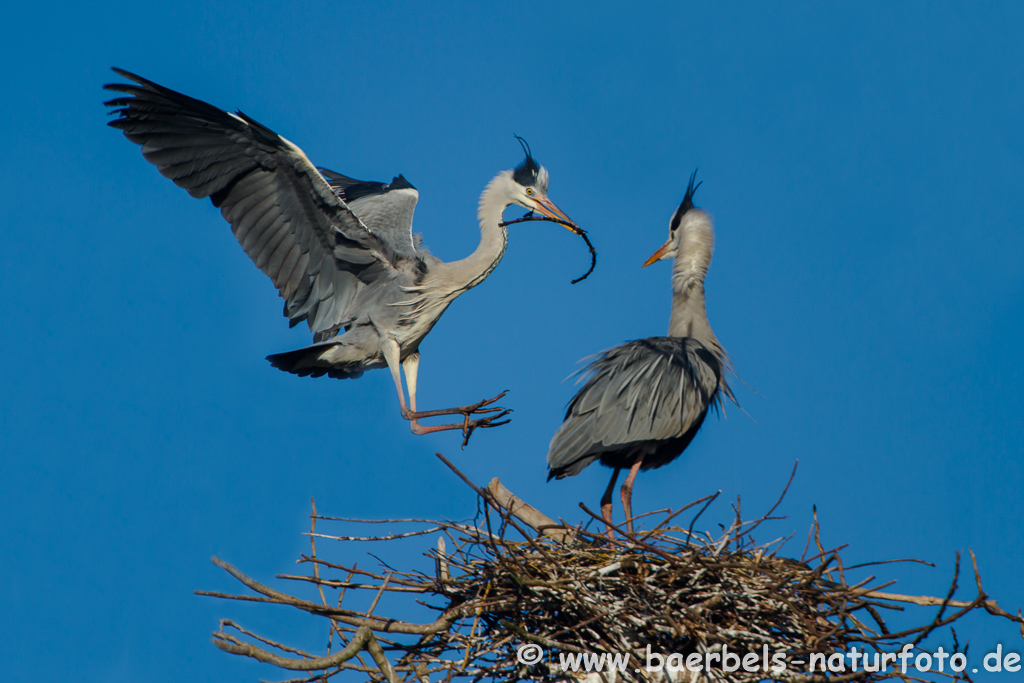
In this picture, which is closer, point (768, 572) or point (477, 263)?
point (768, 572)

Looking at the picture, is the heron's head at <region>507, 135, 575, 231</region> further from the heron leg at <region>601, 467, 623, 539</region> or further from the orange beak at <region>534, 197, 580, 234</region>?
the heron leg at <region>601, 467, 623, 539</region>

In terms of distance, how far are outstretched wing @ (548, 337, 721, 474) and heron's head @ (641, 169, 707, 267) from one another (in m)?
1.42

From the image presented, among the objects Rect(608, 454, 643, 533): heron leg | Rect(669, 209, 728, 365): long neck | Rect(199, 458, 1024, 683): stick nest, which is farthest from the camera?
Rect(669, 209, 728, 365): long neck

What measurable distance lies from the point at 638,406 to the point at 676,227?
2.20m

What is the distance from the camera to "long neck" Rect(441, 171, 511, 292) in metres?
7.08

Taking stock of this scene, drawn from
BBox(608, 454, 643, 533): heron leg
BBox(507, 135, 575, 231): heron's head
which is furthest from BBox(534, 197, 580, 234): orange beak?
BBox(608, 454, 643, 533): heron leg

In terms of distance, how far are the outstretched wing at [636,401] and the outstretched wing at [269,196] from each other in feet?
5.77

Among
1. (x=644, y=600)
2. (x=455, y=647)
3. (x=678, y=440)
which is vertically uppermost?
(x=678, y=440)

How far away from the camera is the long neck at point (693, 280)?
757 cm

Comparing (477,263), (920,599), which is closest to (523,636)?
(920,599)

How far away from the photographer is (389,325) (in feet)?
22.8

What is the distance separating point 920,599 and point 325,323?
4.42m

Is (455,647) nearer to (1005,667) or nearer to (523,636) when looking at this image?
(523,636)

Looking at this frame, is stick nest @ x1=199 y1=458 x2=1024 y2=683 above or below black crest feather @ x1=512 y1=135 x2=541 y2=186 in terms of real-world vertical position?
below
